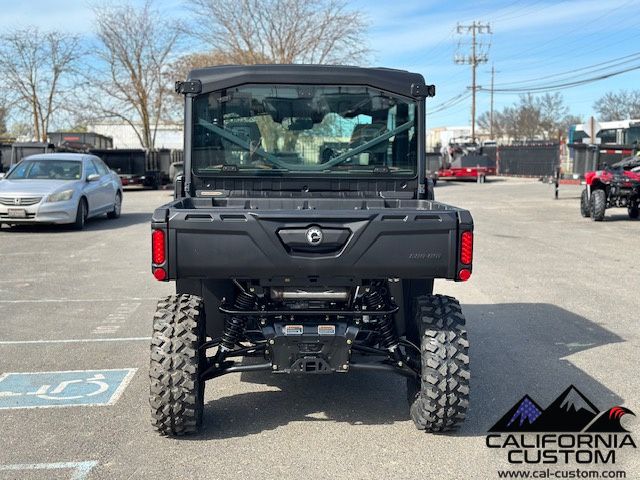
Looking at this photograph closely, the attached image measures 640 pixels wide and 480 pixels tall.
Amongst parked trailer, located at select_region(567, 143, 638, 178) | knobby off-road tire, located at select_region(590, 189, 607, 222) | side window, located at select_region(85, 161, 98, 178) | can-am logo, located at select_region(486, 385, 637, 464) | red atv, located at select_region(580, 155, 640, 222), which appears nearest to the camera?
can-am logo, located at select_region(486, 385, 637, 464)

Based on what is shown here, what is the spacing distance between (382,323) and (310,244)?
819 mm

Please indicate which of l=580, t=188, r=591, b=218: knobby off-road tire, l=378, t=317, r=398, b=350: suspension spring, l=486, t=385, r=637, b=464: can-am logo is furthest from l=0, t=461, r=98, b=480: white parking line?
l=580, t=188, r=591, b=218: knobby off-road tire

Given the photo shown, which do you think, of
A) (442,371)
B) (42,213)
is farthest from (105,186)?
(442,371)

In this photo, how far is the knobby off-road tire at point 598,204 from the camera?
17622 mm

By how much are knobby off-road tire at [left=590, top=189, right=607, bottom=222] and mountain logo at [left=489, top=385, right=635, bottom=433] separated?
13.4 meters

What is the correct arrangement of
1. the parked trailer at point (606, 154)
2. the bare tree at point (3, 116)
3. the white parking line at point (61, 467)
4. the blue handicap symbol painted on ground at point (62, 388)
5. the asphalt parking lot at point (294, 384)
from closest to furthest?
1. the white parking line at point (61, 467)
2. the asphalt parking lot at point (294, 384)
3. the blue handicap symbol painted on ground at point (62, 388)
4. the parked trailer at point (606, 154)
5. the bare tree at point (3, 116)

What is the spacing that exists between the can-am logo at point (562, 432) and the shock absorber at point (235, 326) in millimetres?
1668

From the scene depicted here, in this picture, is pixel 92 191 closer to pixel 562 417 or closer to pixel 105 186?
pixel 105 186

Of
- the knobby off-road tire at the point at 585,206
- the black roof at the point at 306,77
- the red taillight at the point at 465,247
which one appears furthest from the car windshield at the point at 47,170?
the red taillight at the point at 465,247

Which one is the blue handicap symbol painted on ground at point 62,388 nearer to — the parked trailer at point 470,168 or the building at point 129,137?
the parked trailer at point 470,168

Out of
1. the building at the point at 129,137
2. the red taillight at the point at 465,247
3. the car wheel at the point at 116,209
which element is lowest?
the car wheel at the point at 116,209

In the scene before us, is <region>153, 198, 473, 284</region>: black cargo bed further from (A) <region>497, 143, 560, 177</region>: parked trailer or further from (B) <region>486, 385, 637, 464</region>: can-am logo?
(A) <region>497, 143, 560, 177</region>: parked trailer

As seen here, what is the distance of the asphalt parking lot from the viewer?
13.7ft

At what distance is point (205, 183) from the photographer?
5.76 meters
